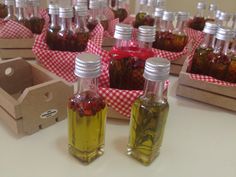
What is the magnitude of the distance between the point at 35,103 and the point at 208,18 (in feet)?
2.27

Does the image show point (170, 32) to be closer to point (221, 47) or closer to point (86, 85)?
point (221, 47)

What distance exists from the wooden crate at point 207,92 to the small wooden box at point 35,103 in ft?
0.84

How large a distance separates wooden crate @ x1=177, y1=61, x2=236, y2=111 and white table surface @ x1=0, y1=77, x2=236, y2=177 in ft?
0.16

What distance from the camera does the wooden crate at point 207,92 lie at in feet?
1.80

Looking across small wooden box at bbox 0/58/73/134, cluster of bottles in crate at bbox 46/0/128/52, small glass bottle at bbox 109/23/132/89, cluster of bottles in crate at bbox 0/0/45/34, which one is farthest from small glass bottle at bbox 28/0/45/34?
small glass bottle at bbox 109/23/132/89

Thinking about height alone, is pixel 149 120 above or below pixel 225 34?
below

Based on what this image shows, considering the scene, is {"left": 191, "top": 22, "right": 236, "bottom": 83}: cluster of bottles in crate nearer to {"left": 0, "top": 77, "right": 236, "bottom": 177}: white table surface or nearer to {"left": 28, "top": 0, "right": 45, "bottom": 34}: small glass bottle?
{"left": 0, "top": 77, "right": 236, "bottom": 177}: white table surface

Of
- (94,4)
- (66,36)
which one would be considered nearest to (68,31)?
(66,36)

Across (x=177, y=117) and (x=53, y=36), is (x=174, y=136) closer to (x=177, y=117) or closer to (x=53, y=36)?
(x=177, y=117)

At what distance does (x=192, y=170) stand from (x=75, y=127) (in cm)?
19

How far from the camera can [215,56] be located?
559mm

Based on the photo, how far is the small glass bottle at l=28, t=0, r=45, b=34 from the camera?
74 cm

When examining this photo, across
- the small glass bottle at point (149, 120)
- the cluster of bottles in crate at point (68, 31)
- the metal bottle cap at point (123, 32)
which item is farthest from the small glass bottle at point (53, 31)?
the small glass bottle at point (149, 120)

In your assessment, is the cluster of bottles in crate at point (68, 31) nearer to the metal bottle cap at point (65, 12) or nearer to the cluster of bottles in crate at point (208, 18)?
the metal bottle cap at point (65, 12)
